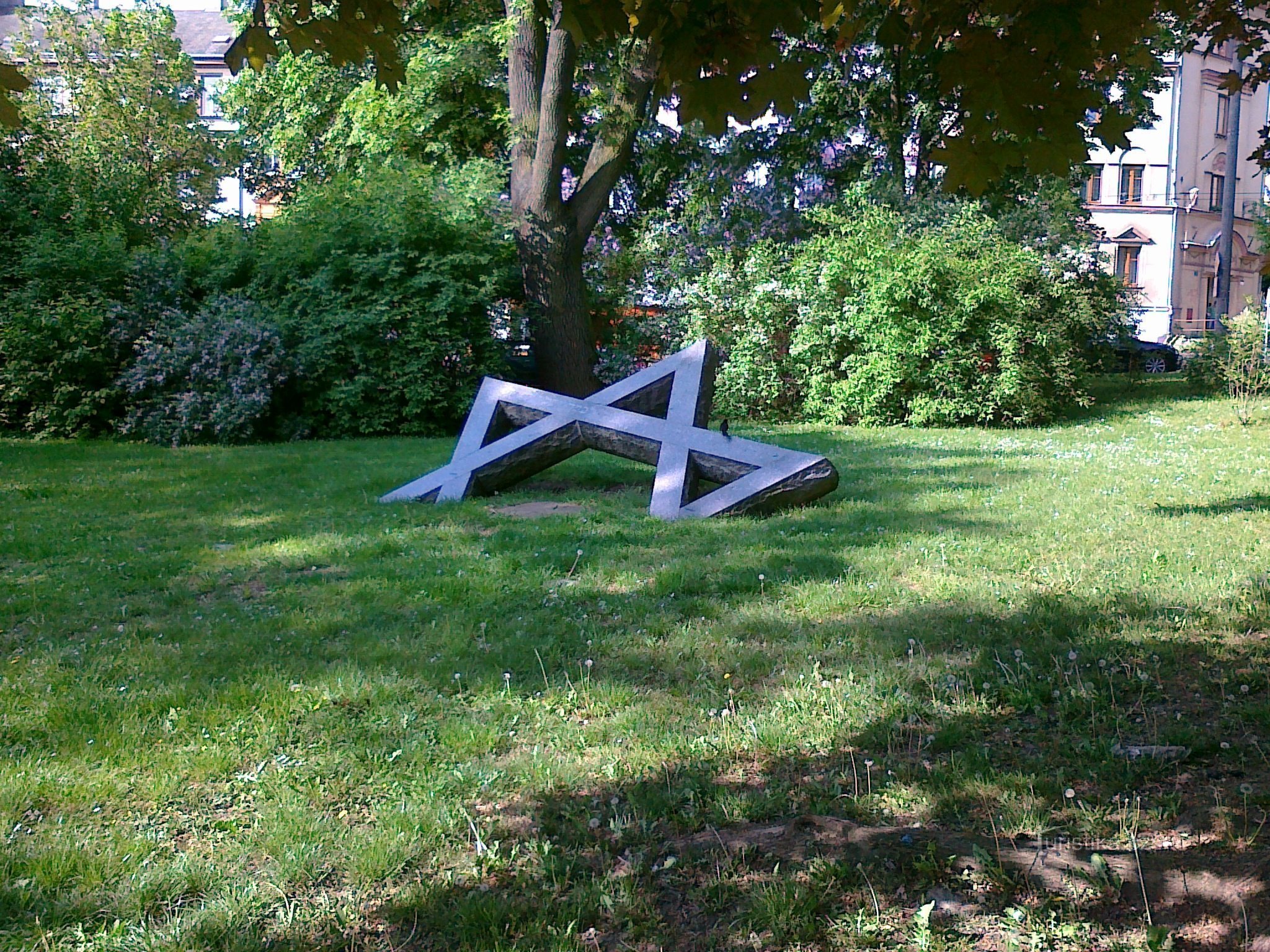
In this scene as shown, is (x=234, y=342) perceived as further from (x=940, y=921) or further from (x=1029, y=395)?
Result: (x=940, y=921)

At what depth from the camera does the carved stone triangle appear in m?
7.98

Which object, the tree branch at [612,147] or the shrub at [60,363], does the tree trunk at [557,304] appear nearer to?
the tree branch at [612,147]

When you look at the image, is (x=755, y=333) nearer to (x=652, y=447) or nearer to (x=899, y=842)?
(x=652, y=447)

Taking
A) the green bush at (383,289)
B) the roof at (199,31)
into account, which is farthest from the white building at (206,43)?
the green bush at (383,289)

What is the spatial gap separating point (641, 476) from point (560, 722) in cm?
666

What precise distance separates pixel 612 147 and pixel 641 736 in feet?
50.3

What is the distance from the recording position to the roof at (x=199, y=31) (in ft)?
152

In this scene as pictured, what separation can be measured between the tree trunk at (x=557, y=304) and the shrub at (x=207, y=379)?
4.39m

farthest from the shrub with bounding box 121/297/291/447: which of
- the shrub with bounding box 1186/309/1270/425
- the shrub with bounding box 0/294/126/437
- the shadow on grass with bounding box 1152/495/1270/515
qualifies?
the shrub with bounding box 1186/309/1270/425

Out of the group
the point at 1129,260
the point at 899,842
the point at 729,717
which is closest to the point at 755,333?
the point at 729,717

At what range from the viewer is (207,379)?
15.0 meters

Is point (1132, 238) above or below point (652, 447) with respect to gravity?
above

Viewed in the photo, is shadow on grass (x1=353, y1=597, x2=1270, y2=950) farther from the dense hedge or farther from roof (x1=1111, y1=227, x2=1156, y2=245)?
roof (x1=1111, y1=227, x2=1156, y2=245)

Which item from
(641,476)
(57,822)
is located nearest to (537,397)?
(641,476)
